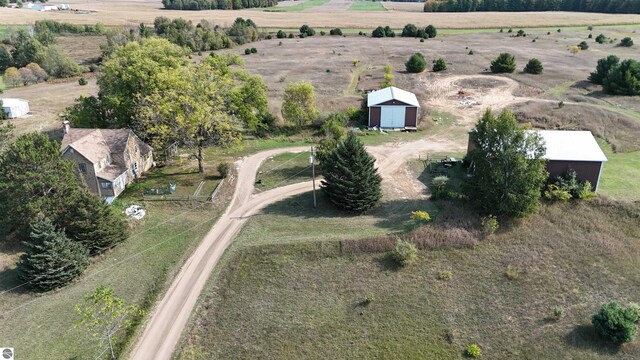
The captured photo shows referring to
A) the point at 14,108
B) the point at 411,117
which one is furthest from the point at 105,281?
the point at 14,108

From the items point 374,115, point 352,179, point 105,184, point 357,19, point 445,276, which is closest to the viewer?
point 445,276

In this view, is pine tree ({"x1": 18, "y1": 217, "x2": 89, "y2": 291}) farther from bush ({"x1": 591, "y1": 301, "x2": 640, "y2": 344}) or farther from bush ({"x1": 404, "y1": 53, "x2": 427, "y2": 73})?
bush ({"x1": 404, "y1": 53, "x2": 427, "y2": 73})

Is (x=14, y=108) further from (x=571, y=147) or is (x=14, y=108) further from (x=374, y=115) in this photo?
(x=571, y=147)

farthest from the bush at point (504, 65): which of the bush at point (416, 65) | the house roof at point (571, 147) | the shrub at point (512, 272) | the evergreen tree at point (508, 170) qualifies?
the shrub at point (512, 272)

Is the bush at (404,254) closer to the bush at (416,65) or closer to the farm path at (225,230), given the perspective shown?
the farm path at (225,230)

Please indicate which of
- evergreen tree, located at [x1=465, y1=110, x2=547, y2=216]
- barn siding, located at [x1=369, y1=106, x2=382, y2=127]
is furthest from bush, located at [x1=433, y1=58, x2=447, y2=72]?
evergreen tree, located at [x1=465, y1=110, x2=547, y2=216]
